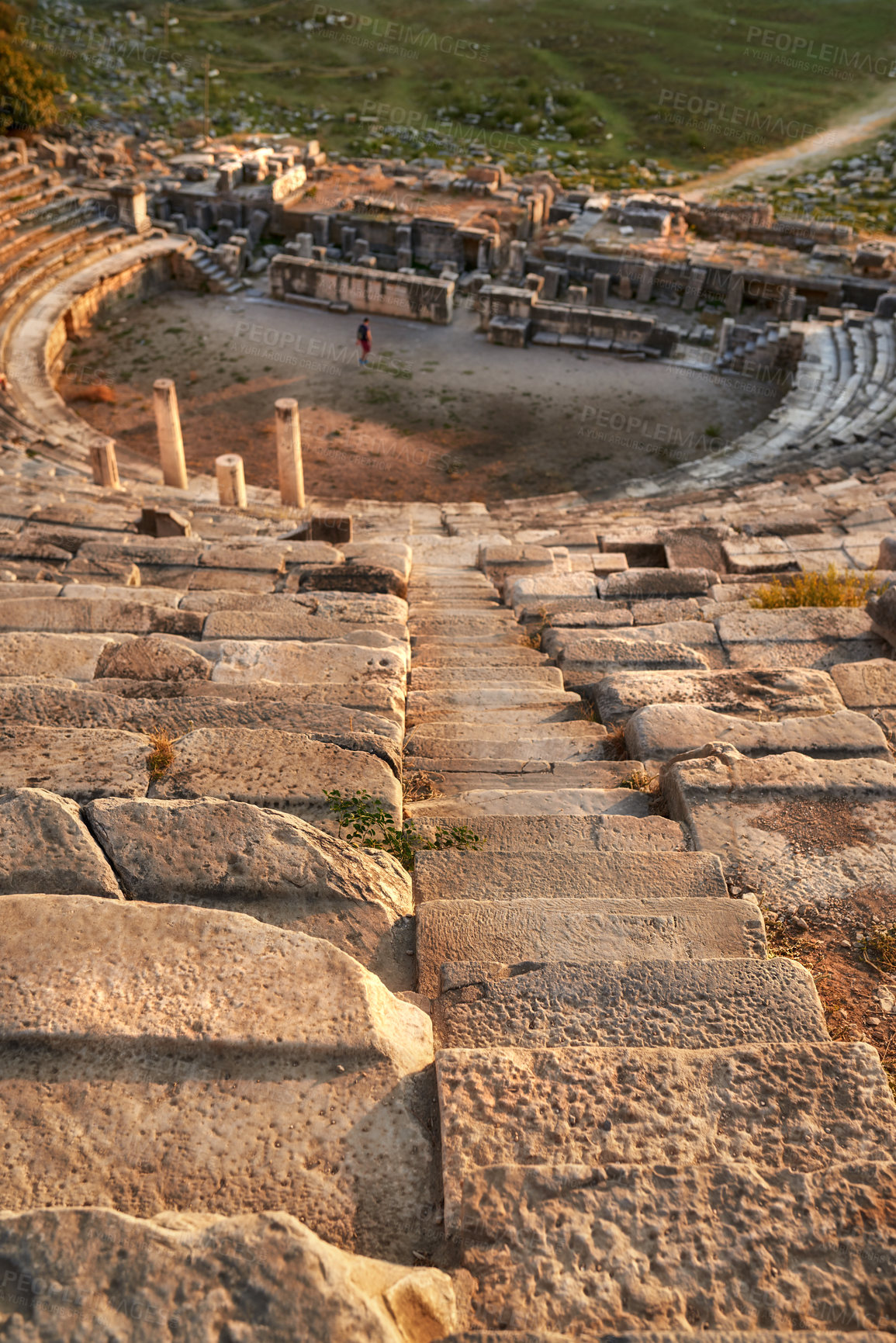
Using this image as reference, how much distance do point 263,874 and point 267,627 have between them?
3320 mm

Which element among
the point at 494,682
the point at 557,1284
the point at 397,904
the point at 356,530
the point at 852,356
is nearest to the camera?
the point at 557,1284

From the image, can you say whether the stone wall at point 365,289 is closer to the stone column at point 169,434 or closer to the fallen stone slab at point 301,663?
the stone column at point 169,434

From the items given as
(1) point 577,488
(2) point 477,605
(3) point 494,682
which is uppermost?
(3) point 494,682

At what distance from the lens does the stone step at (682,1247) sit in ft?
7.73

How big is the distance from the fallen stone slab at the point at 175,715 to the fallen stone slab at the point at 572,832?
2.54 ft

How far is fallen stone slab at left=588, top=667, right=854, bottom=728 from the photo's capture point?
18.7 ft

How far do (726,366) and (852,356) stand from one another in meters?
2.72

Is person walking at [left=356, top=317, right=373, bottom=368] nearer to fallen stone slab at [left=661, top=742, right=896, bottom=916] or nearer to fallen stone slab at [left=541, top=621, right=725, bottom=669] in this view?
fallen stone slab at [left=541, top=621, right=725, bottom=669]

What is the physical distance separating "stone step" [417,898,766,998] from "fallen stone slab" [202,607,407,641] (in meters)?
3.39

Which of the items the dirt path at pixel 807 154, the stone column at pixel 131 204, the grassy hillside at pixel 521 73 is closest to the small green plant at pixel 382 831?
the stone column at pixel 131 204

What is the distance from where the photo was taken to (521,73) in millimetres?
41156

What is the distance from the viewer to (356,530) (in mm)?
13164

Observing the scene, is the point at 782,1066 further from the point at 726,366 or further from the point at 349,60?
the point at 349,60

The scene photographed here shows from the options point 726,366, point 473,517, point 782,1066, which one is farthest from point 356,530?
point 726,366
